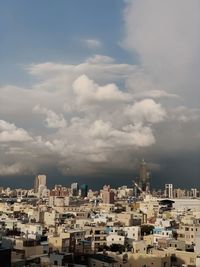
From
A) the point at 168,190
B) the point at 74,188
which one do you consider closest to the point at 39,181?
the point at 74,188

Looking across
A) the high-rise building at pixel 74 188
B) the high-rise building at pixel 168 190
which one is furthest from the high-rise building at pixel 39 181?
the high-rise building at pixel 168 190

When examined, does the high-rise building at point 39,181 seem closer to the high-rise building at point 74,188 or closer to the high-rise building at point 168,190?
the high-rise building at point 74,188

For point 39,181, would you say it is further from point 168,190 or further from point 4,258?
point 4,258

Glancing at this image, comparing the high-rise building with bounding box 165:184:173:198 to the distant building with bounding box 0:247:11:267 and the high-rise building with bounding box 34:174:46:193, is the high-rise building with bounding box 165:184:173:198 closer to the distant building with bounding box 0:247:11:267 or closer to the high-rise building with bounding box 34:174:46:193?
the high-rise building with bounding box 34:174:46:193

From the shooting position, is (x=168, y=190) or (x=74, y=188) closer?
(x=168, y=190)

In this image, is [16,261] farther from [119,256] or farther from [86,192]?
[86,192]

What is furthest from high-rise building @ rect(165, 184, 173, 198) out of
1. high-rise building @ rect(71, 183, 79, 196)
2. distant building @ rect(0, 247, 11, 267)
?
distant building @ rect(0, 247, 11, 267)

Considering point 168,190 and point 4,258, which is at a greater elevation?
point 168,190

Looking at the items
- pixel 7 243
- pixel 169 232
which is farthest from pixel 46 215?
pixel 7 243

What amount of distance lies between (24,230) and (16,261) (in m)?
9.28

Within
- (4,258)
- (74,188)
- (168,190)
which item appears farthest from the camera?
(74,188)

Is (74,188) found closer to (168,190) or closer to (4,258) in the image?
(168,190)

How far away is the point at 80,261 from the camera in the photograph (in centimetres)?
1425

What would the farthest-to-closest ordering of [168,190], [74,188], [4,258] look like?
[74,188] → [168,190] → [4,258]
